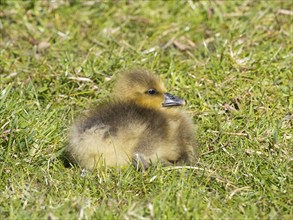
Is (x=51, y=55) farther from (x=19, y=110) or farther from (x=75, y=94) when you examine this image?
(x=19, y=110)

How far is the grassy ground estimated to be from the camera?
3711 millimetres

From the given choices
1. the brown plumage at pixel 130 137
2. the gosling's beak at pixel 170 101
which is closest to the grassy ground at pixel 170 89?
the brown plumage at pixel 130 137

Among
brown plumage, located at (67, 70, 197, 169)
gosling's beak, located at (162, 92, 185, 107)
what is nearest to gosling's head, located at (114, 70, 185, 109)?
gosling's beak, located at (162, 92, 185, 107)

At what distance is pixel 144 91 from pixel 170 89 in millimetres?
705

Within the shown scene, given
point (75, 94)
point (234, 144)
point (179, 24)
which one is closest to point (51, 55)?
point (75, 94)

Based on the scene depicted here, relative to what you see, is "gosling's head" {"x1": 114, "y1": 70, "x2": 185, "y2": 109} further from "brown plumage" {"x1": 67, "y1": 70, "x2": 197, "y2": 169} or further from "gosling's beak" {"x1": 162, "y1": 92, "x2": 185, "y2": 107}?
"brown plumage" {"x1": 67, "y1": 70, "x2": 197, "y2": 169}

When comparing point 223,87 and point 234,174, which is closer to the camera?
point 234,174

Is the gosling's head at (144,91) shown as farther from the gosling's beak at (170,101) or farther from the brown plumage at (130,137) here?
the brown plumage at (130,137)

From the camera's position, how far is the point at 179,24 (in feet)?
19.8

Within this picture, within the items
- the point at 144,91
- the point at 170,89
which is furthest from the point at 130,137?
the point at 170,89

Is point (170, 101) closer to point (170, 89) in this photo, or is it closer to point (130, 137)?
point (130, 137)

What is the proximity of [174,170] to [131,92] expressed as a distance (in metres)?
0.63

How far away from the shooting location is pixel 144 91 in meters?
4.41

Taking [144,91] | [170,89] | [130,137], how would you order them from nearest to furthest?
[130,137] → [144,91] → [170,89]
